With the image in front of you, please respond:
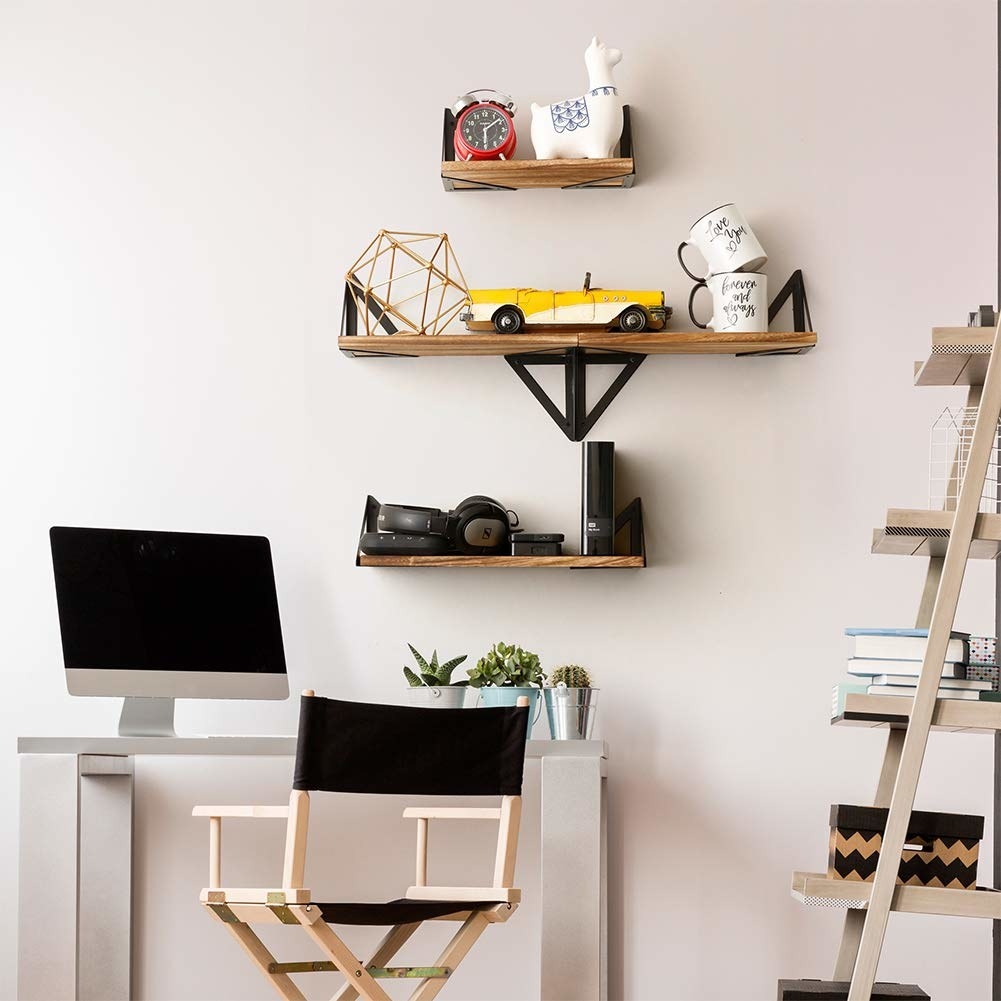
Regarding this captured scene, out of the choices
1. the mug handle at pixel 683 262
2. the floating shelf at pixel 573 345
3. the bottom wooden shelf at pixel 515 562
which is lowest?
the bottom wooden shelf at pixel 515 562

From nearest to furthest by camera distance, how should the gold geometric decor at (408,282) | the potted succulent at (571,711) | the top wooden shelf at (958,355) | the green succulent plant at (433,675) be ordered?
1. the top wooden shelf at (958,355)
2. the potted succulent at (571,711)
3. the green succulent plant at (433,675)
4. the gold geometric decor at (408,282)

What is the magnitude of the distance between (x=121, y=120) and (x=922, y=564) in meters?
2.19

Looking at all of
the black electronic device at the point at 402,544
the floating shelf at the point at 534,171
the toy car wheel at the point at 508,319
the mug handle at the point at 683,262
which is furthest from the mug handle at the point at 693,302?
the black electronic device at the point at 402,544

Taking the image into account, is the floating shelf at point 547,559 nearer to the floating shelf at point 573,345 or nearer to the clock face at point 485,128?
the floating shelf at point 573,345

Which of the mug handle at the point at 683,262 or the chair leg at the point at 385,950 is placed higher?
the mug handle at the point at 683,262

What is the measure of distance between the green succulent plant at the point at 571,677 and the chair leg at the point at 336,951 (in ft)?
2.77

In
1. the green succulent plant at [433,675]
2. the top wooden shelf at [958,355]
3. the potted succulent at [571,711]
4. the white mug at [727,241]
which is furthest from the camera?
the white mug at [727,241]

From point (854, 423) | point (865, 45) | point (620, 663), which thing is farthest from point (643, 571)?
point (865, 45)

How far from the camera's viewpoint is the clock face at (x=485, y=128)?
3033mm

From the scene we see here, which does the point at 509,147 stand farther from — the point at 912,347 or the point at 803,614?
the point at 803,614

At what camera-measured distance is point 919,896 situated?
7.23ft

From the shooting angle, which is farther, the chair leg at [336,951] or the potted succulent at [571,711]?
the potted succulent at [571,711]

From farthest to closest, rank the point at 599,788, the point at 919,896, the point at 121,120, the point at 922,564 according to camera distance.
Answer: the point at 121,120, the point at 922,564, the point at 599,788, the point at 919,896

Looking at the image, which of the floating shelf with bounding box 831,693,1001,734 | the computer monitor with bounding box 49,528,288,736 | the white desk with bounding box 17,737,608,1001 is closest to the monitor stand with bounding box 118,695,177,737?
the computer monitor with bounding box 49,528,288,736
